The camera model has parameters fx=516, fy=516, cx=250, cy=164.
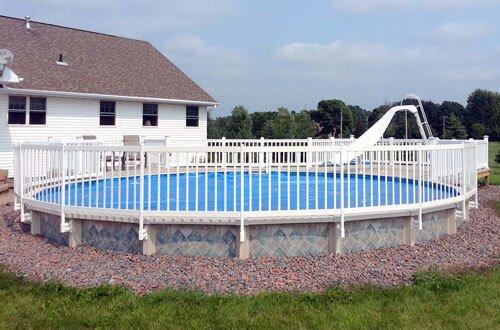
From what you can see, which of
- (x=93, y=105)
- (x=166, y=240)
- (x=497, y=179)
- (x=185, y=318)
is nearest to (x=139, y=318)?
(x=185, y=318)

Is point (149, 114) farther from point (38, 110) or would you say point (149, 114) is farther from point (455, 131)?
point (455, 131)

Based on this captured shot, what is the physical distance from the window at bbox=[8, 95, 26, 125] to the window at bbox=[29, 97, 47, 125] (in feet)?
1.03

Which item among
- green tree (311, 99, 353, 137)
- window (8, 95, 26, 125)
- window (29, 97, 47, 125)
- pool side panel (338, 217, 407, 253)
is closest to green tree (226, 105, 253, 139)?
window (29, 97, 47, 125)

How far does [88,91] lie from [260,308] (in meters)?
16.6

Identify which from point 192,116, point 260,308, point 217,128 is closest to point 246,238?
point 260,308

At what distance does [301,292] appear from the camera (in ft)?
18.8

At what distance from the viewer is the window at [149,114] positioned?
881 inches

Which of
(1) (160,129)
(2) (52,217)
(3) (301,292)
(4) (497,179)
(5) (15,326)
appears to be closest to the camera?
(5) (15,326)

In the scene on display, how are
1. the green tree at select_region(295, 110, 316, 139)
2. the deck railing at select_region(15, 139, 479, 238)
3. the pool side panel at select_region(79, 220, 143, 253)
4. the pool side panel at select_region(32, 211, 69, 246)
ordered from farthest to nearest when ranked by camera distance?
the green tree at select_region(295, 110, 316, 139)
the pool side panel at select_region(32, 211, 69, 246)
the pool side panel at select_region(79, 220, 143, 253)
the deck railing at select_region(15, 139, 479, 238)

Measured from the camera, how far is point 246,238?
6957 mm

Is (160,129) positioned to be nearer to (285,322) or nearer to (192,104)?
(192,104)

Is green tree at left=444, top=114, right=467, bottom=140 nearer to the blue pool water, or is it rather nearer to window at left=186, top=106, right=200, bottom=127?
window at left=186, top=106, right=200, bottom=127

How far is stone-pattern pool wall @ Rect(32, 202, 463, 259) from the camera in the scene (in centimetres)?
703

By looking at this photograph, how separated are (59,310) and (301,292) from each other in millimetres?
2533
